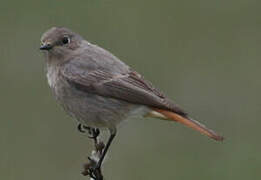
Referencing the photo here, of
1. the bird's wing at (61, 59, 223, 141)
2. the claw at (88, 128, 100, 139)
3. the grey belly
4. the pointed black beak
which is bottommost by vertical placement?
the claw at (88, 128, 100, 139)

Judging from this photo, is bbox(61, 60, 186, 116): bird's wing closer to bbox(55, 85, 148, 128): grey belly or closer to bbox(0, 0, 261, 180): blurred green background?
bbox(55, 85, 148, 128): grey belly

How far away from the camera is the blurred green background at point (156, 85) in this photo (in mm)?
10852

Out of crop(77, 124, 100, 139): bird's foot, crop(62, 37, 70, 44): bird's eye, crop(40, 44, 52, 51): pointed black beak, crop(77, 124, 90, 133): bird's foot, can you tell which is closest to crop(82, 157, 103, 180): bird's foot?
crop(77, 124, 100, 139): bird's foot

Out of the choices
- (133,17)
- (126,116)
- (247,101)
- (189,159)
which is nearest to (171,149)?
(189,159)

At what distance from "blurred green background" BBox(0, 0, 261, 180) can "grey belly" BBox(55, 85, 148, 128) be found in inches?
77.0

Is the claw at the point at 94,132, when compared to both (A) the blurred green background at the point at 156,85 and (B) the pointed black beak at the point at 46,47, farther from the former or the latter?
(A) the blurred green background at the point at 156,85

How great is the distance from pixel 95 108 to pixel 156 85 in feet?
11.0

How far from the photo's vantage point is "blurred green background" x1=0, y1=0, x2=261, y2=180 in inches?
427

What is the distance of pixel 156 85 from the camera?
460 inches

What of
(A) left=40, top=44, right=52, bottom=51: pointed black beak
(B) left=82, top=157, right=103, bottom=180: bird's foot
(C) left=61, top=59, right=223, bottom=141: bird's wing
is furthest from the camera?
(A) left=40, top=44, right=52, bottom=51: pointed black beak

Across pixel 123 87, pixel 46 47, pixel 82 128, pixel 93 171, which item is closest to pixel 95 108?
pixel 123 87

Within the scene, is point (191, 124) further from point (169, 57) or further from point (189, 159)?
point (169, 57)

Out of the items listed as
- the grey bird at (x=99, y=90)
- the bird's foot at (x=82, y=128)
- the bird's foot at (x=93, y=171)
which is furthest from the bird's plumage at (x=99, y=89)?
the bird's foot at (x=93, y=171)

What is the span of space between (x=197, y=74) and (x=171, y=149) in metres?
1.85
